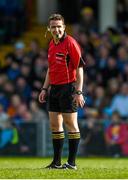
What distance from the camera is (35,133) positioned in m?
20.9

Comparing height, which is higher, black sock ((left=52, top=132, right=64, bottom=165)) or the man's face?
the man's face

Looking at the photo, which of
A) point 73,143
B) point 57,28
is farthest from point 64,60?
point 73,143

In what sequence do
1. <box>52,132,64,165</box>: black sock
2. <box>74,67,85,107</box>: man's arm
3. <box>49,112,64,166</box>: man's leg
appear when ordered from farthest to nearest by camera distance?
<box>52,132,64,165</box>: black sock, <box>49,112,64,166</box>: man's leg, <box>74,67,85,107</box>: man's arm

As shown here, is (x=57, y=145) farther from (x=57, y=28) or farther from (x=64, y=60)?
(x=57, y=28)

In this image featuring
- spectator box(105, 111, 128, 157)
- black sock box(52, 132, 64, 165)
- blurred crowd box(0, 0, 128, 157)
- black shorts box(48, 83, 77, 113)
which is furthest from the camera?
blurred crowd box(0, 0, 128, 157)

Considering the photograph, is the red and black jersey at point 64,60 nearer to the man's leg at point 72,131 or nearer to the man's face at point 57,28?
the man's face at point 57,28

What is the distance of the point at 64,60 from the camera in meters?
13.0

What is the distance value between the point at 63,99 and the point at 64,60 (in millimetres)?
575

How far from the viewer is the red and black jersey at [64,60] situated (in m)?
13.0

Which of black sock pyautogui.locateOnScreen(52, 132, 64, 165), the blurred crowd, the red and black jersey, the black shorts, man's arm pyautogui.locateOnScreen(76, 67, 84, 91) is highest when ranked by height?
the red and black jersey

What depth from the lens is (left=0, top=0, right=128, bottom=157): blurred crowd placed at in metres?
20.8

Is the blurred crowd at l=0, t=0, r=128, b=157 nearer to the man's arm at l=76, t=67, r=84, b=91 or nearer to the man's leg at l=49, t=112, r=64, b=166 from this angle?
the man's leg at l=49, t=112, r=64, b=166

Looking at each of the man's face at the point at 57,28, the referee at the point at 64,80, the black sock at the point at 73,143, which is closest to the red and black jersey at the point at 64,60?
the referee at the point at 64,80

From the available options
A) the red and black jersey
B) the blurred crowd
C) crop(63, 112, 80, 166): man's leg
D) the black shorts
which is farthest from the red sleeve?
the blurred crowd
